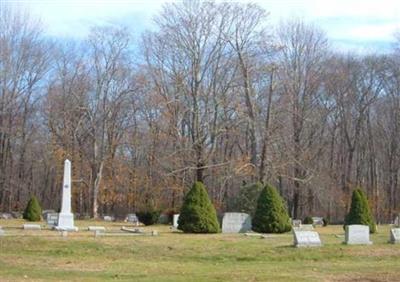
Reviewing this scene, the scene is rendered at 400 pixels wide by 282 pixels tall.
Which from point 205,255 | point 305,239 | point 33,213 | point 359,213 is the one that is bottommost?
point 205,255

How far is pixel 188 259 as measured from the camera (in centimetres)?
1961

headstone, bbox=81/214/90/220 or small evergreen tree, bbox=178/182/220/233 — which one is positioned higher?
small evergreen tree, bbox=178/182/220/233

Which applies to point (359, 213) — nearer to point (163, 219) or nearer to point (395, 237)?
point (395, 237)

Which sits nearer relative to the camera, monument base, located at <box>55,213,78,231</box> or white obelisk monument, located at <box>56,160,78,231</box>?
monument base, located at <box>55,213,78,231</box>

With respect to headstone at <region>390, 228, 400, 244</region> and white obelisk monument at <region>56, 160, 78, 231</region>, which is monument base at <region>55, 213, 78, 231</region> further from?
headstone at <region>390, 228, 400, 244</region>

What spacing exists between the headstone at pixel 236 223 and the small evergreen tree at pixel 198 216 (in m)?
1.23

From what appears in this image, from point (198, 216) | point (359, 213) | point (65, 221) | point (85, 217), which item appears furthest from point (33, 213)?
point (359, 213)

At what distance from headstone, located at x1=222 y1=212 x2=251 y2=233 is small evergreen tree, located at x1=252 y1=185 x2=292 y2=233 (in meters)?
0.66

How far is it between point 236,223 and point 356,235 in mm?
→ 6887

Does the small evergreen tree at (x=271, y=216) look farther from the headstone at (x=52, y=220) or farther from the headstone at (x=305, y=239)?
the headstone at (x=52, y=220)

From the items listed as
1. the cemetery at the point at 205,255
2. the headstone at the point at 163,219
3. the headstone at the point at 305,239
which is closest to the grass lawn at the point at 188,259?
the cemetery at the point at 205,255

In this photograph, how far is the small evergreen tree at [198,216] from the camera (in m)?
27.0

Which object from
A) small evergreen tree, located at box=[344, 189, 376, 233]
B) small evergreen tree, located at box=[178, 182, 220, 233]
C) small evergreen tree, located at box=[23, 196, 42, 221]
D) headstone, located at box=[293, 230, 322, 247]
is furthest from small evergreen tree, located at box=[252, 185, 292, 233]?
small evergreen tree, located at box=[23, 196, 42, 221]

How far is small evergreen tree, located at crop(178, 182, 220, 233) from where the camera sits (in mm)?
26953
